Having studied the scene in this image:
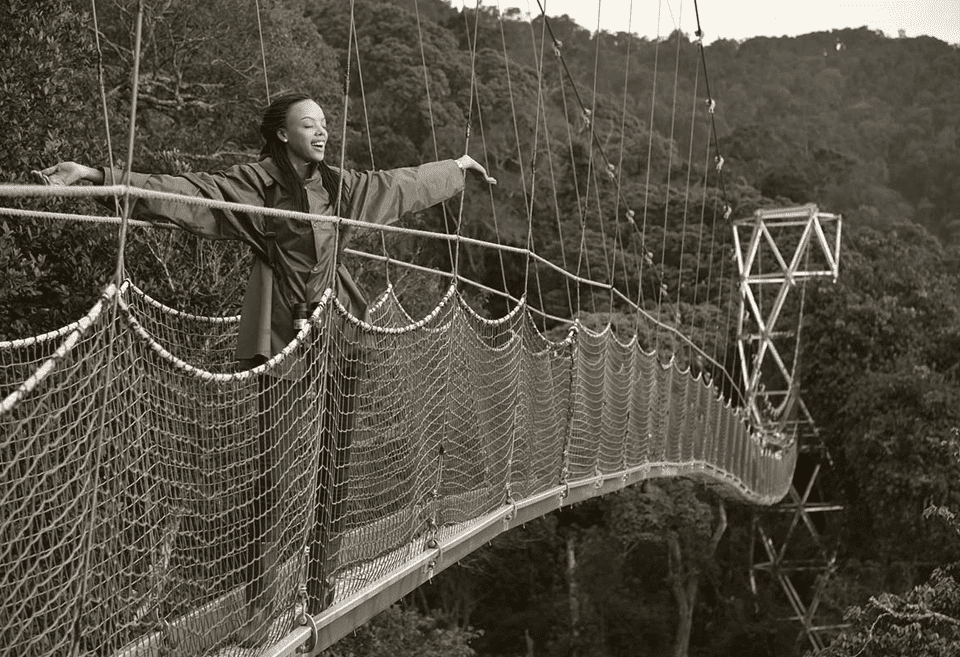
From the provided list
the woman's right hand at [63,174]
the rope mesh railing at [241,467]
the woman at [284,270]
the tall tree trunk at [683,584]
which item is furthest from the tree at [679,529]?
the woman's right hand at [63,174]

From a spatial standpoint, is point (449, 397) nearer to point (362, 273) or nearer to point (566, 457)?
point (566, 457)

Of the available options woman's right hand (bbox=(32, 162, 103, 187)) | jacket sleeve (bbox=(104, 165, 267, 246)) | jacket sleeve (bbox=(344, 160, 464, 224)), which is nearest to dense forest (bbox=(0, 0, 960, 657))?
jacket sleeve (bbox=(344, 160, 464, 224))

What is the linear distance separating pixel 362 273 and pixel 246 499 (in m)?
5.96

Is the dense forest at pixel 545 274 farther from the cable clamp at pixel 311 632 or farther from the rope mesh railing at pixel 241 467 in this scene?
the cable clamp at pixel 311 632

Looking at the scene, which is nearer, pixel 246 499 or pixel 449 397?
pixel 246 499

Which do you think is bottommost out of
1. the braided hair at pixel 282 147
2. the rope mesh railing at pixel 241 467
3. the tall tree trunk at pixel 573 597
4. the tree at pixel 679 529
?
the tall tree trunk at pixel 573 597

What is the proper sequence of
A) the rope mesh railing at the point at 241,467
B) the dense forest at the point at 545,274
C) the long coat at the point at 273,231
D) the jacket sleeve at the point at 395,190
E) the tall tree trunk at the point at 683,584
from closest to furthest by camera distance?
the rope mesh railing at the point at 241,467
the long coat at the point at 273,231
the jacket sleeve at the point at 395,190
the dense forest at the point at 545,274
the tall tree trunk at the point at 683,584

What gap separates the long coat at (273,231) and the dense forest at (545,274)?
3.61 ft

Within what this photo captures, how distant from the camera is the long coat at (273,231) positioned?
7.89 ft

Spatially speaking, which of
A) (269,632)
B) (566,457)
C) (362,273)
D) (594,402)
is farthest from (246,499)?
(362,273)

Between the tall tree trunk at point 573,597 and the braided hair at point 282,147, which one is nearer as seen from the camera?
the braided hair at point 282,147

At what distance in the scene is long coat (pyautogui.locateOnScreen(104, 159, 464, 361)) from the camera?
240 cm

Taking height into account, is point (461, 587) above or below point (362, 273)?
below

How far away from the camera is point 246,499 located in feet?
8.38
